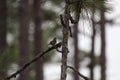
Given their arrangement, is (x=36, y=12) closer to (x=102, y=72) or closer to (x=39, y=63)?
(x=39, y=63)

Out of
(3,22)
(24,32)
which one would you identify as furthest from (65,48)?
(3,22)

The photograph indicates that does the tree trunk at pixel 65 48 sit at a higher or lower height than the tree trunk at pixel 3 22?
higher

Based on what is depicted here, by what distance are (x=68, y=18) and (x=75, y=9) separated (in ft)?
0.72

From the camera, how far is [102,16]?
820cm

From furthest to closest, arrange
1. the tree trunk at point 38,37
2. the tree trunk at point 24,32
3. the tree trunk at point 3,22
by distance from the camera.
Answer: the tree trunk at point 38,37 → the tree trunk at point 3,22 → the tree trunk at point 24,32

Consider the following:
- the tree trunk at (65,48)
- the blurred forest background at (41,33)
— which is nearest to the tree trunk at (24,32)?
the blurred forest background at (41,33)

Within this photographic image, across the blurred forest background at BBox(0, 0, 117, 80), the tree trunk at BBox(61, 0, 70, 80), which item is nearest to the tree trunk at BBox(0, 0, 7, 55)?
the blurred forest background at BBox(0, 0, 117, 80)

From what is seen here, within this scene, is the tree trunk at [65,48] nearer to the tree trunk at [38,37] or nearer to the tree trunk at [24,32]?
the tree trunk at [24,32]

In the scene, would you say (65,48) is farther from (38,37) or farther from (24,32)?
(38,37)

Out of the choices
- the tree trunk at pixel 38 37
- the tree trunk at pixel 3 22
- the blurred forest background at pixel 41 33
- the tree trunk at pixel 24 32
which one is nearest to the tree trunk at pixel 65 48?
the blurred forest background at pixel 41 33

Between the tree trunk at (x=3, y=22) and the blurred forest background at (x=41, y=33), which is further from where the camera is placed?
the tree trunk at (x=3, y=22)

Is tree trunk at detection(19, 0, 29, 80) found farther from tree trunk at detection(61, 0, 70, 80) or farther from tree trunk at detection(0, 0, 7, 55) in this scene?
tree trunk at detection(61, 0, 70, 80)

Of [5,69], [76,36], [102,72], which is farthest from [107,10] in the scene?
[76,36]

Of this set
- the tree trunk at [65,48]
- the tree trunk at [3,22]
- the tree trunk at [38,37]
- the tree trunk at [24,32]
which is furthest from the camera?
the tree trunk at [38,37]
